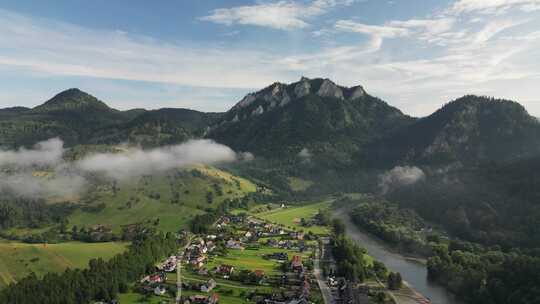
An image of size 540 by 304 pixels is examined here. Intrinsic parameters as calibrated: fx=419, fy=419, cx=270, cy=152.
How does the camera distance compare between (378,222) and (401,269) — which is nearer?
(401,269)

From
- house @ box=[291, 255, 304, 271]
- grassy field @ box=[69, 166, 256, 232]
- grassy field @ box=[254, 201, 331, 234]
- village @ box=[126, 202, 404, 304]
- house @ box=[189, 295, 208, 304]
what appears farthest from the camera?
grassy field @ box=[69, 166, 256, 232]

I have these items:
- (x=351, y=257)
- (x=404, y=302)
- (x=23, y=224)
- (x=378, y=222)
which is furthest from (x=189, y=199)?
(x=404, y=302)

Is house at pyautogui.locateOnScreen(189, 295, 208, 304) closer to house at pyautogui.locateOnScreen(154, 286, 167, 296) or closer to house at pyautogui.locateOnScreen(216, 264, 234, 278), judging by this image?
house at pyautogui.locateOnScreen(154, 286, 167, 296)

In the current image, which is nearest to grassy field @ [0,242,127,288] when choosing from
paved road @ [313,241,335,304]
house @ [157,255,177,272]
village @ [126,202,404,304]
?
house @ [157,255,177,272]

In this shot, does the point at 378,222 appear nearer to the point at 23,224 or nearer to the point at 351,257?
the point at 351,257

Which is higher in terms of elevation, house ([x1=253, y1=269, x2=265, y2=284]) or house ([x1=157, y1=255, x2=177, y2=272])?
house ([x1=253, y1=269, x2=265, y2=284])

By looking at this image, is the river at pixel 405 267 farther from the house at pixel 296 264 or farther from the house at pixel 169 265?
the house at pixel 169 265

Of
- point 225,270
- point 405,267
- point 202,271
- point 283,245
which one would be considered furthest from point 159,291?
point 405,267

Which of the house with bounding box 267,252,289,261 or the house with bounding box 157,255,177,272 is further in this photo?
the house with bounding box 267,252,289,261
